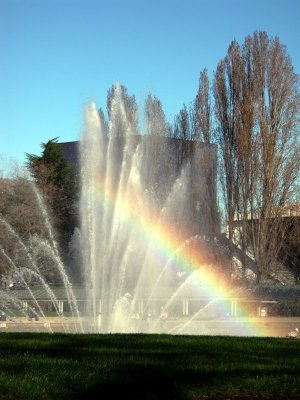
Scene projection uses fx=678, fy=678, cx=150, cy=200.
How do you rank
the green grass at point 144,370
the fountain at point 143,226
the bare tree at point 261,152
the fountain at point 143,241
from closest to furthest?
1. the green grass at point 144,370
2. the fountain at point 143,241
3. the fountain at point 143,226
4. the bare tree at point 261,152

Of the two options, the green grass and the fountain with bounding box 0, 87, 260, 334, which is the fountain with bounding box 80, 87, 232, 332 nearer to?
the fountain with bounding box 0, 87, 260, 334

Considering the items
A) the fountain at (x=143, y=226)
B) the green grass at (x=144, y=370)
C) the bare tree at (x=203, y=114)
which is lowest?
the green grass at (x=144, y=370)

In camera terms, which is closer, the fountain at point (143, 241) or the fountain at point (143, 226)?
the fountain at point (143, 241)

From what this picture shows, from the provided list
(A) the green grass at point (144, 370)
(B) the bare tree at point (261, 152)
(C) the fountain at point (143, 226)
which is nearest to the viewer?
(A) the green grass at point (144, 370)

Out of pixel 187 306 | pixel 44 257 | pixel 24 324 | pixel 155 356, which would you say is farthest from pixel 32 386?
pixel 44 257

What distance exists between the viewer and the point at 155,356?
23.1 feet

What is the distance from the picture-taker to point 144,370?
611 centimetres

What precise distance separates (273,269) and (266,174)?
5.38 meters

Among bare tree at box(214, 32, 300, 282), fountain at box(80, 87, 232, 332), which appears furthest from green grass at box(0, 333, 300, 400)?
bare tree at box(214, 32, 300, 282)

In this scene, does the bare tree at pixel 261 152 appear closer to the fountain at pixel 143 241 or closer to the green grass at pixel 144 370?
the fountain at pixel 143 241

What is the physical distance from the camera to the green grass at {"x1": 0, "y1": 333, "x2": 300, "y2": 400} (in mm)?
5328

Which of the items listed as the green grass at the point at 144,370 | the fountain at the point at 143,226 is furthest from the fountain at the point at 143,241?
the green grass at the point at 144,370

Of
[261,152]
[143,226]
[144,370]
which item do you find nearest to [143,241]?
[143,226]

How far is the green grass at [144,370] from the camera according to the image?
533 cm
